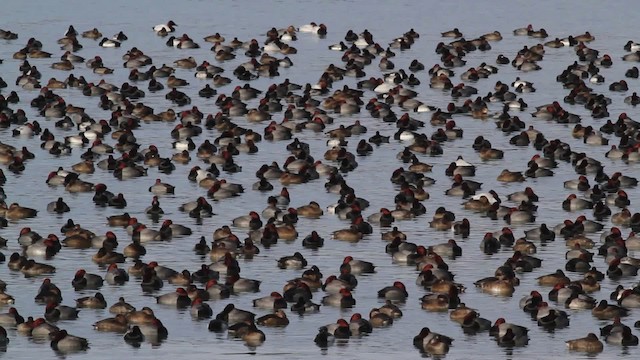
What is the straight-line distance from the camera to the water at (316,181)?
2213 inches

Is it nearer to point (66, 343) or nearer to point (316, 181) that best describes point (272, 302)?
point (66, 343)

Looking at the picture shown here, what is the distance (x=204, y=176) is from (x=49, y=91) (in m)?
21.6

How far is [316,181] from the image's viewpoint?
264 feet

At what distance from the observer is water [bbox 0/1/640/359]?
5622 cm

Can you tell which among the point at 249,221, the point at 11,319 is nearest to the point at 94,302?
the point at 11,319

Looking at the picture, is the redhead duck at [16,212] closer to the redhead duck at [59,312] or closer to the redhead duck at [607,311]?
the redhead duck at [59,312]

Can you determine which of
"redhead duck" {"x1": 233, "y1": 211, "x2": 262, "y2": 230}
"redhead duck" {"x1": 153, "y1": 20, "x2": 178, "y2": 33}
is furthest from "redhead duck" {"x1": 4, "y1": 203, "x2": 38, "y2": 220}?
"redhead duck" {"x1": 153, "y1": 20, "x2": 178, "y2": 33}

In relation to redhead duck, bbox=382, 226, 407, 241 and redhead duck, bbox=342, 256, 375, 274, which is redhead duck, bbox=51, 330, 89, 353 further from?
redhead duck, bbox=382, 226, 407, 241

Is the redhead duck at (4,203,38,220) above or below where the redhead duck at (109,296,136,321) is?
above

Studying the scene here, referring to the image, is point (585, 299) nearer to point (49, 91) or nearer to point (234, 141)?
point (234, 141)

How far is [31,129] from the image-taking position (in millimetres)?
90938

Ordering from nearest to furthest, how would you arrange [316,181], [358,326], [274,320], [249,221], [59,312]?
[358,326] → [274,320] → [59,312] → [249,221] → [316,181]

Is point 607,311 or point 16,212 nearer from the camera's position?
point 607,311

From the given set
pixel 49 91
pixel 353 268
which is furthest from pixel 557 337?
pixel 49 91
